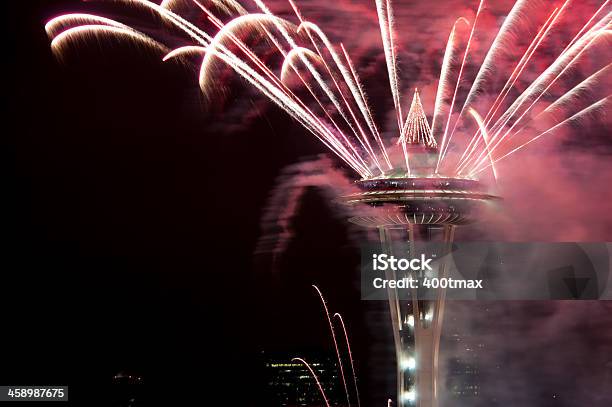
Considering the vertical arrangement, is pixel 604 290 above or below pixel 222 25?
below

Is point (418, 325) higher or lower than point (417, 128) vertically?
lower

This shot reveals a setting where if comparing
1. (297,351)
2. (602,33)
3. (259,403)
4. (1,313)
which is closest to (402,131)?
(602,33)

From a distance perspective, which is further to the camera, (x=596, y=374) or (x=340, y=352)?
(x=340, y=352)

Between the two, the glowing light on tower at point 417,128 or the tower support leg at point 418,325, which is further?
the tower support leg at point 418,325

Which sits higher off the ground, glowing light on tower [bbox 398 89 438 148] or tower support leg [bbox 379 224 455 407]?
glowing light on tower [bbox 398 89 438 148]

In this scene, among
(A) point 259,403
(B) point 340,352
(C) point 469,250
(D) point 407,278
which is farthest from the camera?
(A) point 259,403

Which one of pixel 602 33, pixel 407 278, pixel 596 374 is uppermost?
pixel 602 33

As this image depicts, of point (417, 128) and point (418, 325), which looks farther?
point (418, 325)

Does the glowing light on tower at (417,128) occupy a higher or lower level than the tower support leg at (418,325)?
higher

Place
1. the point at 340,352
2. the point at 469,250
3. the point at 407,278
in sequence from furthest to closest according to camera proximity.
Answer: the point at 340,352, the point at 407,278, the point at 469,250

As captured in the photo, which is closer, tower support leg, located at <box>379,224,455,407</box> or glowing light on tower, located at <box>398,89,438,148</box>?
glowing light on tower, located at <box>398,89,438,148</box>

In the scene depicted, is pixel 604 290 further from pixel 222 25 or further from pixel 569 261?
pixel 222 25
